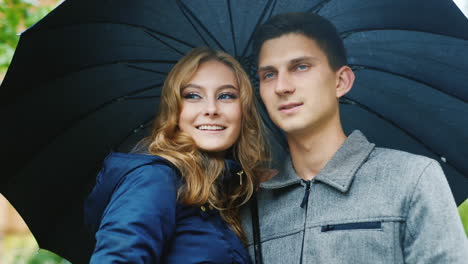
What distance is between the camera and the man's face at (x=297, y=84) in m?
2.69

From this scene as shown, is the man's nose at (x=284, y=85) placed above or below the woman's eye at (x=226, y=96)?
above

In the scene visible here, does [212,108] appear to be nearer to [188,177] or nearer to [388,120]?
[188,177]

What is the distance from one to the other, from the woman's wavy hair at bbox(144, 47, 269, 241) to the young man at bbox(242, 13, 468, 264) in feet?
0.39

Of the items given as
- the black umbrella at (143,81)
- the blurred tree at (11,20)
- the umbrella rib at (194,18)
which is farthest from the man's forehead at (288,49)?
the blurred tree at (11,20)

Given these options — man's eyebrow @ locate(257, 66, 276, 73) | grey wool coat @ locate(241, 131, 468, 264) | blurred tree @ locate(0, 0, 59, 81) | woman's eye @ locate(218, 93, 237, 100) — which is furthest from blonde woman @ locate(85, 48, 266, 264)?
blurred tree @ locate(0, 0, 59, 81)

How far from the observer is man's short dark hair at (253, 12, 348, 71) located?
9.11ft

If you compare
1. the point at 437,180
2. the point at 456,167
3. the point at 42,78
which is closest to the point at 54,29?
the point at 42,78

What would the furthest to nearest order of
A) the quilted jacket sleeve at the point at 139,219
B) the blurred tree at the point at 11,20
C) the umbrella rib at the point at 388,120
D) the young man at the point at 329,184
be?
the blurred tree at the point at 11,20, the umbrella rib at the point at 388,120, the young man at the point at 329,184, the quilted jacket sleeve at the point at 139,219

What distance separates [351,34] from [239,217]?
1.12 metres

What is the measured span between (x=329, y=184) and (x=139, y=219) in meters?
0.94

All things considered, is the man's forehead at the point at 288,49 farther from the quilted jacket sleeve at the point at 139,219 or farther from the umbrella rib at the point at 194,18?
the quilted jacket sleeve at the point at 139,219

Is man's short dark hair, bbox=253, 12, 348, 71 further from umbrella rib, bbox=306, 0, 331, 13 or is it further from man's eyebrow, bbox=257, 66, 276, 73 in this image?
man's eyebrow, bbox=257, 66, 276, 73

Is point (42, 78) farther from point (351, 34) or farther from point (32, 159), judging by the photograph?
point (351, 34)

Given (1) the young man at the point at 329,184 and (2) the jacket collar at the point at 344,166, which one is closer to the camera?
(1) the young man at the point at 329,184
